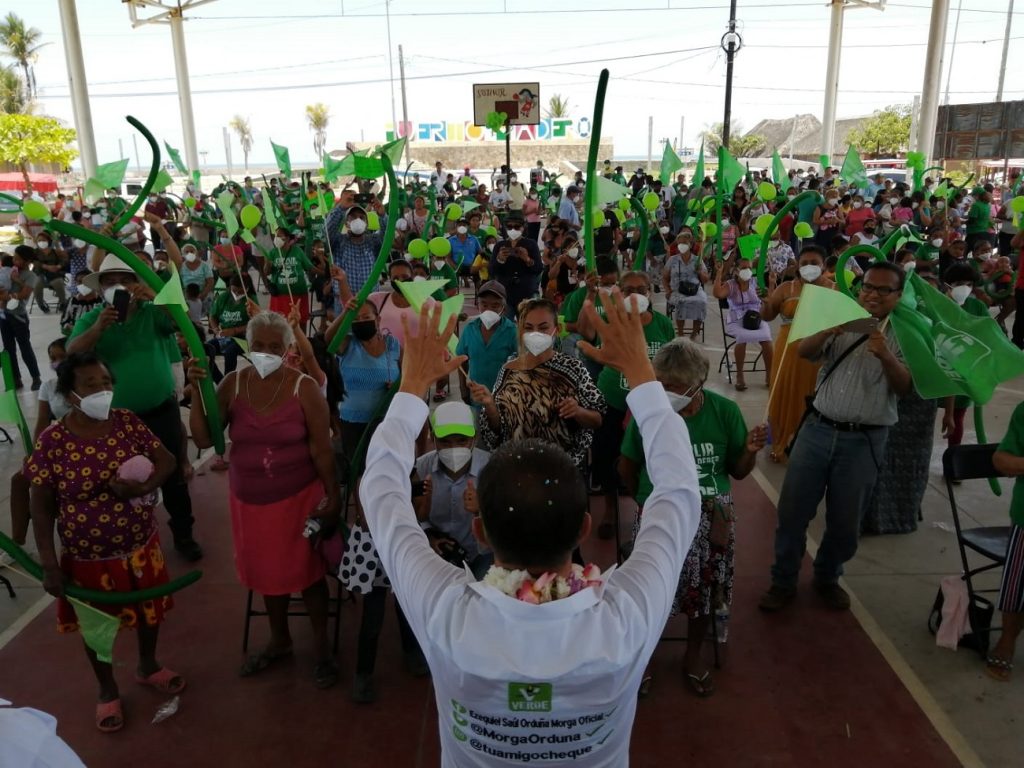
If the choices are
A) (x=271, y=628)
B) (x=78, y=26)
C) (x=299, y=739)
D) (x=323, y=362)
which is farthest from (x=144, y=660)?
(x=78, y=26)

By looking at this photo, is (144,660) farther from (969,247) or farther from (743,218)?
(969,247)

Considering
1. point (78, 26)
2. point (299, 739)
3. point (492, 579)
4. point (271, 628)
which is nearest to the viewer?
point (492, 579)

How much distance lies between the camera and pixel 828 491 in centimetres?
376

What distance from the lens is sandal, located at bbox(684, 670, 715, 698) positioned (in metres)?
3.29

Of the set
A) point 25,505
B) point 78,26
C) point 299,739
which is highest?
point 78,26

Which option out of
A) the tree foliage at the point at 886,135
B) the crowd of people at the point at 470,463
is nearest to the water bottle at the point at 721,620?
the crowd of people at the point at 470,463

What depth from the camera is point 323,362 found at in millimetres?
4383

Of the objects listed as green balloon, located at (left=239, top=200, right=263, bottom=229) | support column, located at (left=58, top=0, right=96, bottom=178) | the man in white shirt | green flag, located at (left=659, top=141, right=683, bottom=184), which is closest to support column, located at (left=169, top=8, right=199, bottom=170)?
support column, located at (left=58, top=0, right=96, bottom=178)

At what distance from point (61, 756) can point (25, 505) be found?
2.38m

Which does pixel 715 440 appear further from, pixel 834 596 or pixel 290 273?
pixel 290 273

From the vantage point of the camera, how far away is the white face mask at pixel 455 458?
316cm

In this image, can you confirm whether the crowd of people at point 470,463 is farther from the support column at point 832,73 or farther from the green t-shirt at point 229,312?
the support column at point 832,73

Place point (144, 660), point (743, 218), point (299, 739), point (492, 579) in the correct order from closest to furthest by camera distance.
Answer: point (492, 579)
point (299, 739)
point (144, 660)
point (743, 218)

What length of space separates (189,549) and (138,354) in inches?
49.9
